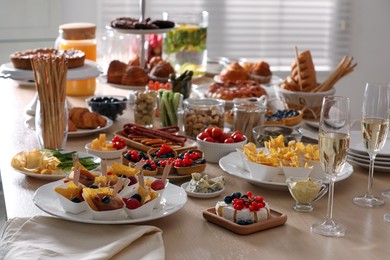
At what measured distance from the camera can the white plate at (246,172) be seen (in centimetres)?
168

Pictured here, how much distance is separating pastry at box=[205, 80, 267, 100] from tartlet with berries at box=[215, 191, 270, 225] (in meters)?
1.01

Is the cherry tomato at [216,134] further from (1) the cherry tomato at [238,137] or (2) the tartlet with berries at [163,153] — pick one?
(2) the tartlet with berries at [163,153]

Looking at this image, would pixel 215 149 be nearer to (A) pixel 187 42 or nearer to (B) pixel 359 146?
(B) pixel 359 146

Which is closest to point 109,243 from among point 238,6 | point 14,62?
point 14,62

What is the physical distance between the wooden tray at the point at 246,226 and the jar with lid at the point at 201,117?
64cm

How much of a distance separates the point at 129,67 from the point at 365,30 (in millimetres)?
2722

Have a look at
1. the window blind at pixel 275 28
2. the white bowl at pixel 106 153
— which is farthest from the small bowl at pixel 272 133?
the window blind at pixel 275 28

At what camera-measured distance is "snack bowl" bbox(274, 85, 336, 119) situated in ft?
7.86

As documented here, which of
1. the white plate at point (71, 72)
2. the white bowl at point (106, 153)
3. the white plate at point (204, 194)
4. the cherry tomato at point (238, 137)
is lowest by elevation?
the white plate at point (204, 194)

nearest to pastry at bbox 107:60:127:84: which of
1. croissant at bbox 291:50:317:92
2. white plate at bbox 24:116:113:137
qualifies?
white plate at bbox 24:116:113:137

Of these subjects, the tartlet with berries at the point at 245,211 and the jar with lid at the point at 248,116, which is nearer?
the tartlet with berries at the point at 245,211

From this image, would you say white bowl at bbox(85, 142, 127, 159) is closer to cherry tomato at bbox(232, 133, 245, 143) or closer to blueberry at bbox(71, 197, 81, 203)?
cherry tomato at bbox(232, 133, 245, 143)

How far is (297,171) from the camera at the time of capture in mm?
1661

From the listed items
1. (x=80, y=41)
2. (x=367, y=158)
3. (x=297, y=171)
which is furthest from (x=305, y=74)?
(x=80, y=41)
